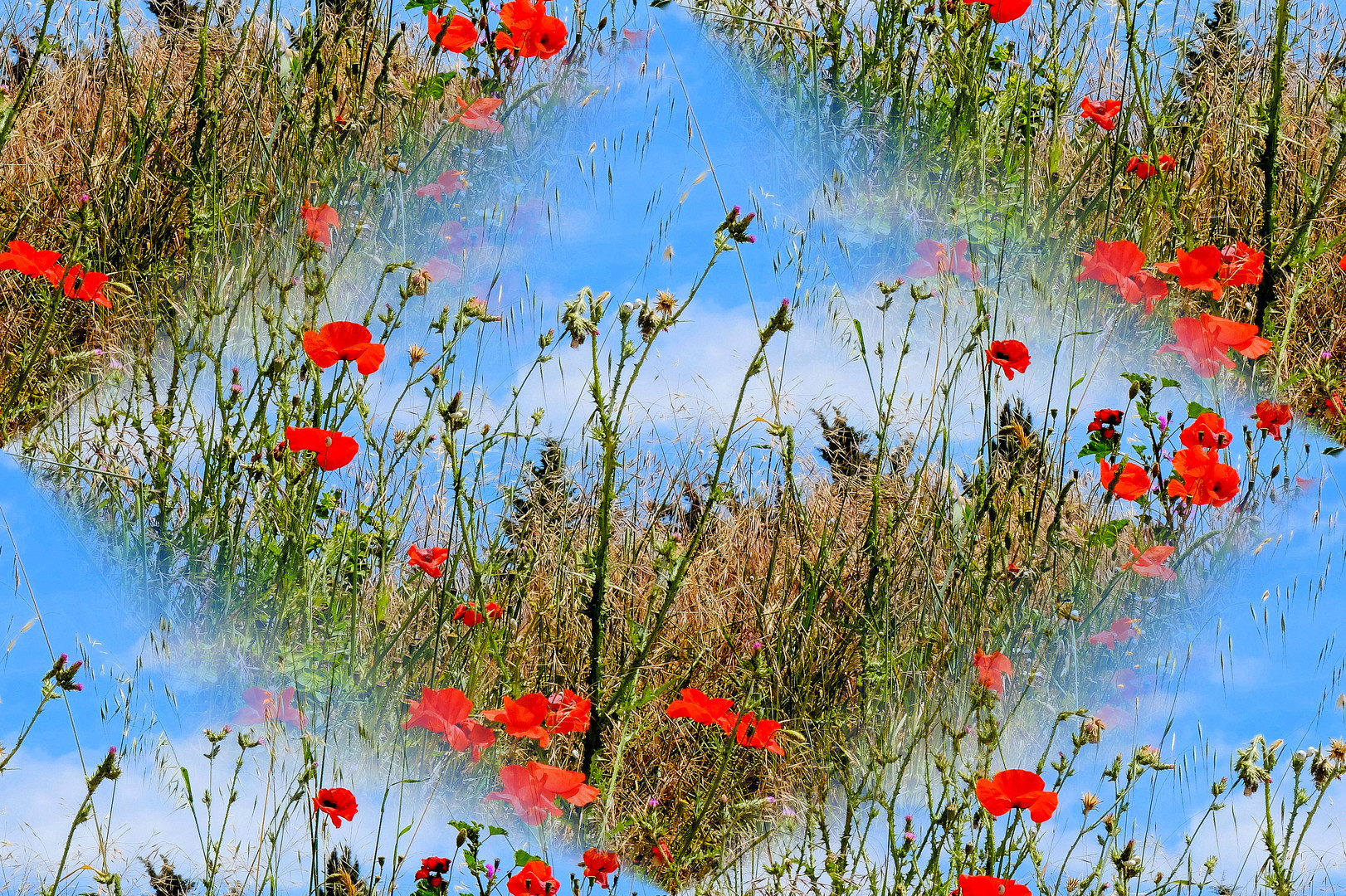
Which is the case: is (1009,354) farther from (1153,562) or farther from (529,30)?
(529,30)

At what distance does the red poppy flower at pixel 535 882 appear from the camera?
1.60m

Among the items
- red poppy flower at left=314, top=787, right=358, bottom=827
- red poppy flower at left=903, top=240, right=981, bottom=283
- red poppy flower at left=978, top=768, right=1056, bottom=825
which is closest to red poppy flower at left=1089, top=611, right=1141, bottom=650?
red poppy flower at left=903, top=240, right=981, bottom=283

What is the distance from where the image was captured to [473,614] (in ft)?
7.02

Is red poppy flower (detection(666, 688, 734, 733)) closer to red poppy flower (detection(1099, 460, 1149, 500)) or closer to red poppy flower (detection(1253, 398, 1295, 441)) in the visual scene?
red poppy flower (detection(1099, 460, 1149, 500))

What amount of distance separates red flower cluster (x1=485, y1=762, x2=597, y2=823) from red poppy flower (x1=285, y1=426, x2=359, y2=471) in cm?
67

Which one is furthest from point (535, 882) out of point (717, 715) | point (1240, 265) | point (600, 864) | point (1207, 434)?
point (1240, 265)

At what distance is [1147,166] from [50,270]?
2719mm

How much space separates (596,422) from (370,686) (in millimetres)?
845

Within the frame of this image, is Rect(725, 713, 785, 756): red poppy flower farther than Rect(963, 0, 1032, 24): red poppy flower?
No

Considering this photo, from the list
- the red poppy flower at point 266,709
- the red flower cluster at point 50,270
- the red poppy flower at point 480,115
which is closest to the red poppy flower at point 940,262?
the red poppy flower at point 480,115

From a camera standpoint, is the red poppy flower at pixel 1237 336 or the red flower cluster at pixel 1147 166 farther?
the red flower cluster at pixel 1147 166

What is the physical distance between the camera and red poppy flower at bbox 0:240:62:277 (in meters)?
2.10

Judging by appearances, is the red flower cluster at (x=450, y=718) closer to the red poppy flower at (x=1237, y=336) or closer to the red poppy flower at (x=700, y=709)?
the red poppy flower at (x=700, y=709)

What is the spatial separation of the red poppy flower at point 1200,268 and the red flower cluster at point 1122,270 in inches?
4.6
